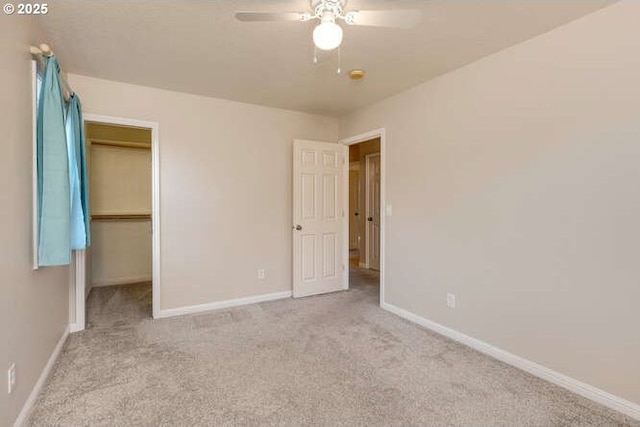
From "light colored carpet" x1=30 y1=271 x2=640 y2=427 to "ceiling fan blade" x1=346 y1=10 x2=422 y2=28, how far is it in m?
2.22

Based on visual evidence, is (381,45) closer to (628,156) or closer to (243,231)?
(628,156)

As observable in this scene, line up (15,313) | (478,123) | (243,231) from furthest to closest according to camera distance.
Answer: (243,231)
(478,123)
(15,313)

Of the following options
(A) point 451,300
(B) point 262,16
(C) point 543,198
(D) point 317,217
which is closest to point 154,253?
(D) point 317,217

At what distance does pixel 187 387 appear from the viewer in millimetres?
2088

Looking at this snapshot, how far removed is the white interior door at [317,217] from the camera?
13.1 ft

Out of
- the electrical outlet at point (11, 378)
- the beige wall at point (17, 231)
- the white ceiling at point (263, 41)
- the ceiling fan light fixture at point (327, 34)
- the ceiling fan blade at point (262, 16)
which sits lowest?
the electrical outlet at point (11, 378)

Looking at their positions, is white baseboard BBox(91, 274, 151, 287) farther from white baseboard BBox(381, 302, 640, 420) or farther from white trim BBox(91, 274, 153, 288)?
white baseboard BBox(381, 302, 640, 420)

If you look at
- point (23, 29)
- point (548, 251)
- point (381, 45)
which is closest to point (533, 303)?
point (548, 251)

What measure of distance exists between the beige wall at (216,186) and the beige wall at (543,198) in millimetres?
1693

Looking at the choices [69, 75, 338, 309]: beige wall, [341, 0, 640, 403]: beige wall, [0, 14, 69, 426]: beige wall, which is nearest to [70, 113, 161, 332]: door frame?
[69, 75, 338, 309]: beige wall

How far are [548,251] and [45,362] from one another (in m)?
3.51

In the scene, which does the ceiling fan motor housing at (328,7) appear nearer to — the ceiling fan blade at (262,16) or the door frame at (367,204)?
the ceiling fan blade at (262,16)

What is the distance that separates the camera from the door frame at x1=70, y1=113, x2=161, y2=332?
297 cm

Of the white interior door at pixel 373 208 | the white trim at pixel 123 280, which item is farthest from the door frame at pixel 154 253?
the white interior door at pixel 373 208
